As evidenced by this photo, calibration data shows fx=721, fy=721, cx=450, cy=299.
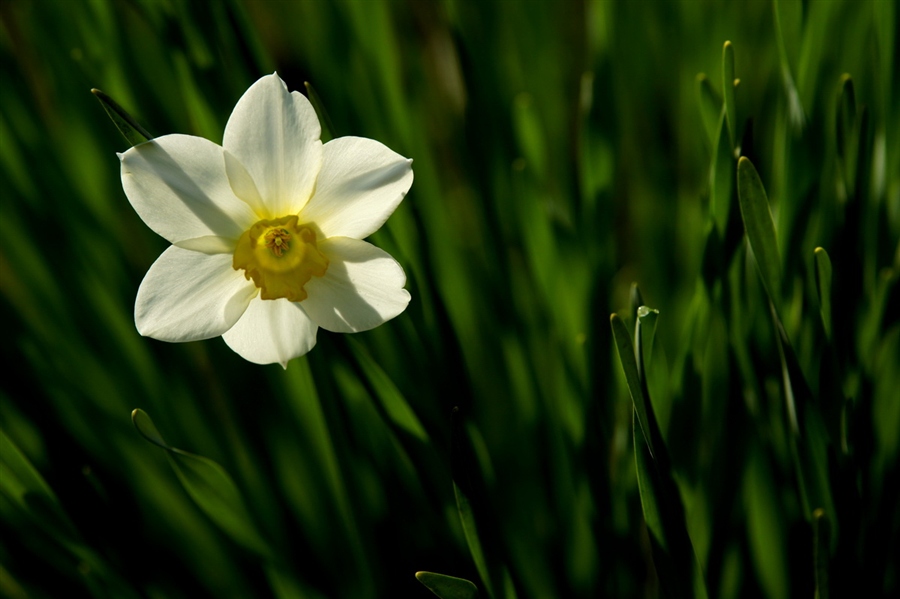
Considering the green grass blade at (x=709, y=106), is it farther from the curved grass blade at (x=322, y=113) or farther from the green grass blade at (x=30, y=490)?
the green grass blade at (x=30, y=490)

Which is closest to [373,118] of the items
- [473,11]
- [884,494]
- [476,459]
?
[473,11]

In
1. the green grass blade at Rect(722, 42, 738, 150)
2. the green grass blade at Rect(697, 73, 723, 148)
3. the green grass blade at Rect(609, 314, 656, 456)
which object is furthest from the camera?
the green grass blade at Rect(697, 73, 723, 148)

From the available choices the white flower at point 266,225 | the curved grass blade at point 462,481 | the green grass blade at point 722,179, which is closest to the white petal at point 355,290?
the white flower at point 266,225

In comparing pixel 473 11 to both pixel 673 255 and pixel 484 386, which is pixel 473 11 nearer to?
pixel 673 255

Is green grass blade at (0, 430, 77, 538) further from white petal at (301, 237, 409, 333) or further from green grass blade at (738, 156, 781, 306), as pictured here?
green grass blade at (738, 156, 781, 306)

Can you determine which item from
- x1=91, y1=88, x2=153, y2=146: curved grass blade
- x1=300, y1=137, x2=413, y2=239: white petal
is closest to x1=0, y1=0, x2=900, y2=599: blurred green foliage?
x1=300, y1=137, x2=413, y2=239: white petal

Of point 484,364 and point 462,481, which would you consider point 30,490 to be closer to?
point 462,481

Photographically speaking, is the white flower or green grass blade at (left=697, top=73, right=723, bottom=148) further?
green grass blade at (left=697, top=73, right=723, bottom=148)
